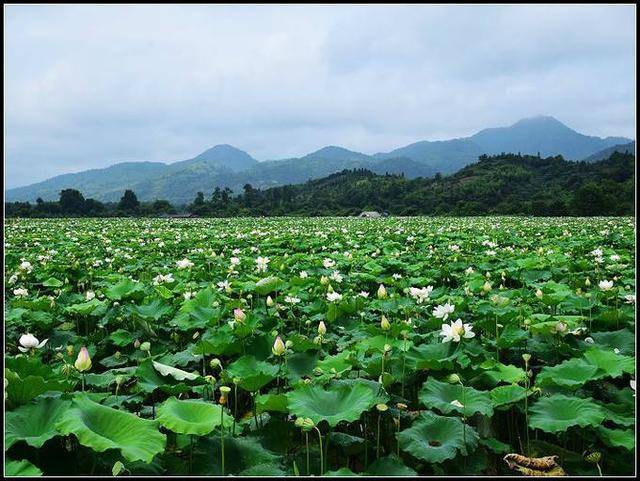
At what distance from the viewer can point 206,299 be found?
144 inches

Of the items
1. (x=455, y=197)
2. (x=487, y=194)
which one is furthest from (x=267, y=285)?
(x=487, y=194)

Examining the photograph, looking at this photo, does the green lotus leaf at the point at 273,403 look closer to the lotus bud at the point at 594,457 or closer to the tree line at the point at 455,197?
the lotus bud at the point at 594,457

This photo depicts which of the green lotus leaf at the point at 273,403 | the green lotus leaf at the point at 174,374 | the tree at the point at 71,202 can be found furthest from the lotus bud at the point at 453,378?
the tree at the point at 71,202

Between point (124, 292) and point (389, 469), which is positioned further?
point (124, 292)

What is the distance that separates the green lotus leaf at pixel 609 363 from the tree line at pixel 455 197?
38854 millimetres

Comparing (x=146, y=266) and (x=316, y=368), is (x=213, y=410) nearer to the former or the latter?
(x=316, y=368)

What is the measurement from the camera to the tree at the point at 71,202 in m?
46.3

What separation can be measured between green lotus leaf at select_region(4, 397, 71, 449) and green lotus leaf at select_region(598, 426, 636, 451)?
1.94m

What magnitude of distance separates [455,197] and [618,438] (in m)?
59.8

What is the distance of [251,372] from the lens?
240 cm

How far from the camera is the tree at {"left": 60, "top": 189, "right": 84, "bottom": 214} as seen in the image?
46.3m

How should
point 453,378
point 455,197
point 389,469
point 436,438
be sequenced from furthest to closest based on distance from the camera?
1. point 455,197
2. point 453,378
3. point 436,438
4. point 389,469

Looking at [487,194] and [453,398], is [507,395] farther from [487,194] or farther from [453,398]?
[487,194]

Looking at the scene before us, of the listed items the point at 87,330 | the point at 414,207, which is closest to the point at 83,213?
the point at 414,207
